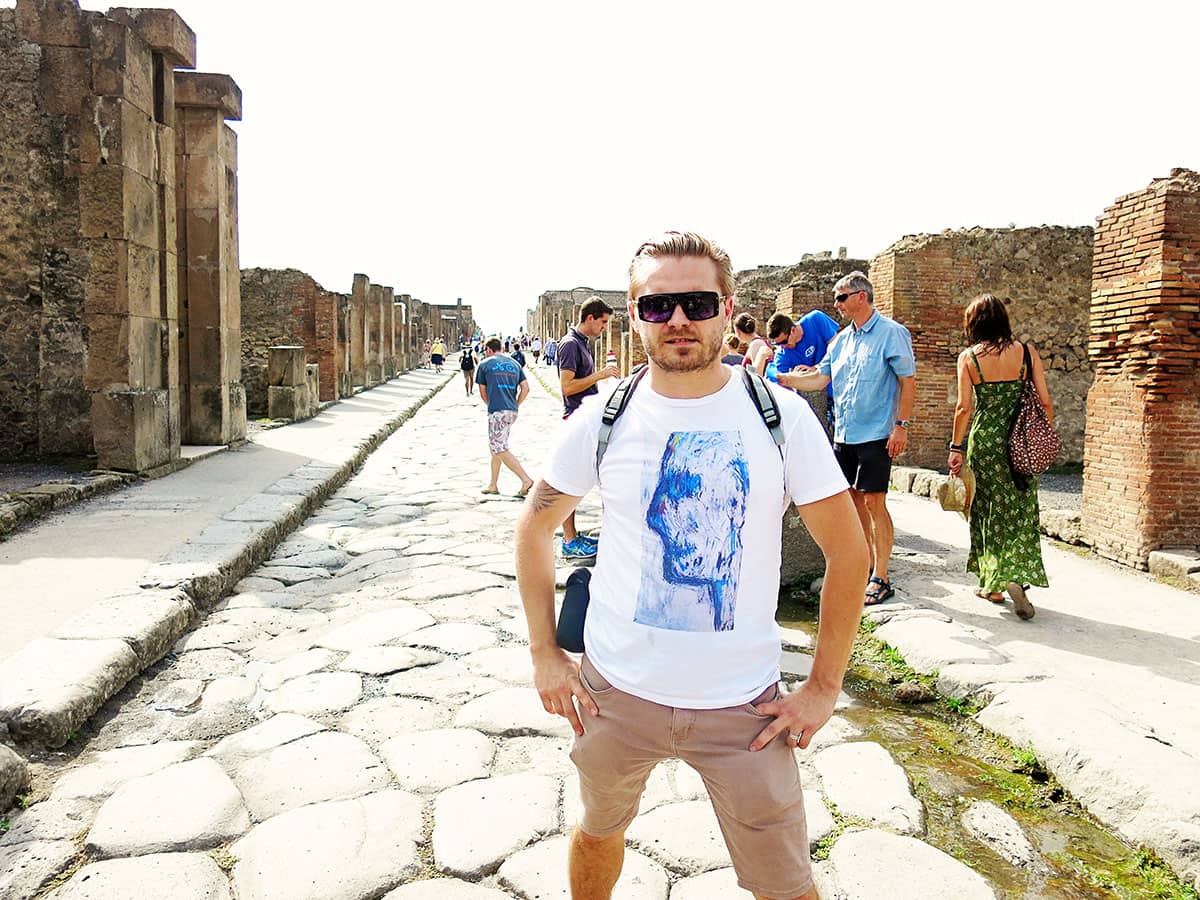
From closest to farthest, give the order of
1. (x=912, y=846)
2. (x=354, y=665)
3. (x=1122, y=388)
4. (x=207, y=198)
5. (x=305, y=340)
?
(x=912, y=846) < (x=354, y=665) < (x=1122, y=388) < (x=207, y=198) < (x=305, y=340)

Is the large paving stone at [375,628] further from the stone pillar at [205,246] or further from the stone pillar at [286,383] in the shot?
the stone pillar at [286,383]

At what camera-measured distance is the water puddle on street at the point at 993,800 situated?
2490 mm

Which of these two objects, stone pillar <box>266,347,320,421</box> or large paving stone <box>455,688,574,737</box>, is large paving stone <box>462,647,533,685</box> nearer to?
large paving stone <box>455,688,574,737</box>

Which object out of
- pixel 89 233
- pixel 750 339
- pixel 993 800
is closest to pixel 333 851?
pixel 993 800

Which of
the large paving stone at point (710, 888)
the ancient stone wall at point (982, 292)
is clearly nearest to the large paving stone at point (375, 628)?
the large paving stone at point (710, 888)

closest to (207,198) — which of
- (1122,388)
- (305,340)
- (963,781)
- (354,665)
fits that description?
(305,340)

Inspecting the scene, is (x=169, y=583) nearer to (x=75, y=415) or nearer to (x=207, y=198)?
(x=75, y=415)

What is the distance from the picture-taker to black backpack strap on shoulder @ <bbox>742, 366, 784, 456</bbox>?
1.78 meters

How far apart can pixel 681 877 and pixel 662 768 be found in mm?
669

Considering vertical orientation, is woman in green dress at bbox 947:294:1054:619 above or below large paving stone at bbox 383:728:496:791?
above

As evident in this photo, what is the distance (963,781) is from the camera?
10.2 feet

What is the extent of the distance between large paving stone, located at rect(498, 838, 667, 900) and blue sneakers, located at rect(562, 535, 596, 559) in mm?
3596

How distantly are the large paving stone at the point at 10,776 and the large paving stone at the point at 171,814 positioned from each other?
0.88 feet

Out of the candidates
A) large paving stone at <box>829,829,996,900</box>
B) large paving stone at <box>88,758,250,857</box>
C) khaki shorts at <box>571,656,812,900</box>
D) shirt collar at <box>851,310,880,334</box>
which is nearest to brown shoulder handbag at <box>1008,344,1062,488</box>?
shirt collar at <box>851,310,880,334</box>
